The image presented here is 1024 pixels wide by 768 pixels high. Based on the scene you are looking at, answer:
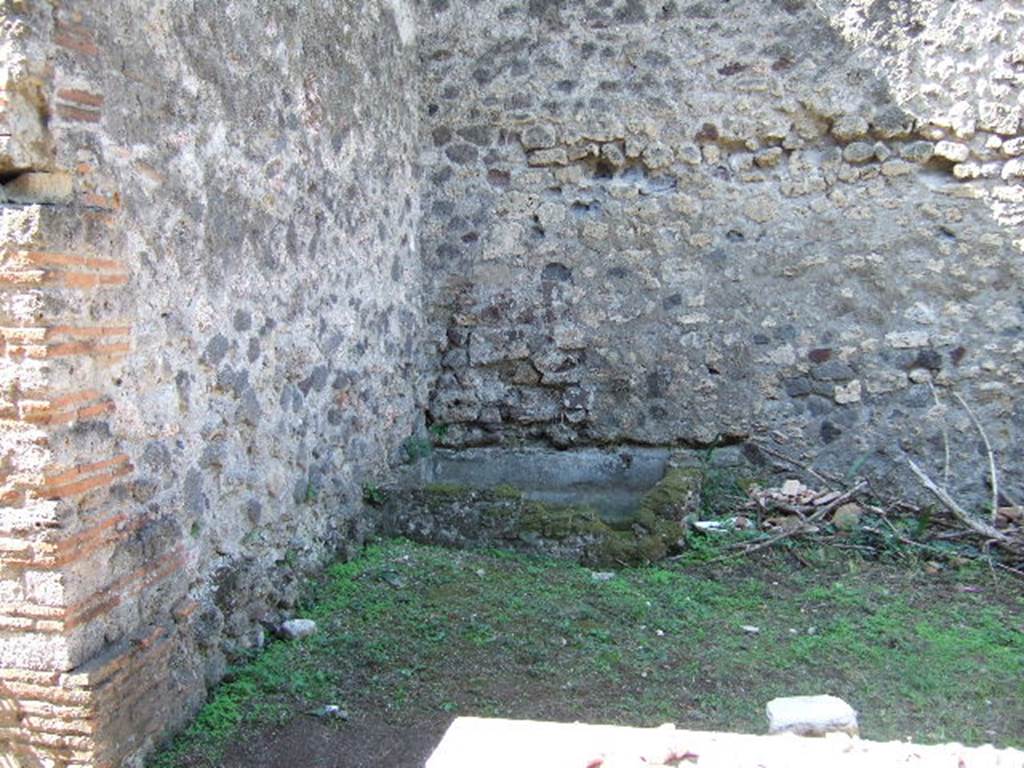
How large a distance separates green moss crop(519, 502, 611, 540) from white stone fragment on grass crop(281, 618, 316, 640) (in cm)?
134

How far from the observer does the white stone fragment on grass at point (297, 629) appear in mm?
3926

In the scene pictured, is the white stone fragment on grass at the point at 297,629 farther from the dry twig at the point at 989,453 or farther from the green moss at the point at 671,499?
the dry twig at the point at 989,453

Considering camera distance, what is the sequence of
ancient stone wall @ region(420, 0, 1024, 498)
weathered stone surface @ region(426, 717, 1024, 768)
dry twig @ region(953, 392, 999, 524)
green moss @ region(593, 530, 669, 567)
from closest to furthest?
weathered stone surface @ region(426, 717, 1024, 768)
green moss @ region(593, 530, 669, 567)
dry twig @ region(953, 392, 999, 524)
ancient stone wall @ region(420, 0, 1024, 498)

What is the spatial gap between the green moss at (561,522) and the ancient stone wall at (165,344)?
88cm

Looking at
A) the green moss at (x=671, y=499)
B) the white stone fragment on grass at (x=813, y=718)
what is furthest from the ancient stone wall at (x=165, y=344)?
the white stone fragment on grass at (x=813, y=718)

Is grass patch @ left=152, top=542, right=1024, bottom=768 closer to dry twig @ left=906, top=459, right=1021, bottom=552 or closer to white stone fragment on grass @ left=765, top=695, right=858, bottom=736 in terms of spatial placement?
dry twig @ left=906, top=459, right=1021, bottom=552

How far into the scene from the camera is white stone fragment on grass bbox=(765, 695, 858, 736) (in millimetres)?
2666

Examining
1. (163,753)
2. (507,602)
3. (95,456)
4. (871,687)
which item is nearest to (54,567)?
(95,456)

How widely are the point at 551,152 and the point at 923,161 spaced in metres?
2.16

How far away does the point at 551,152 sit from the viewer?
586 centimetres

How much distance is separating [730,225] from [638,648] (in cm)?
284

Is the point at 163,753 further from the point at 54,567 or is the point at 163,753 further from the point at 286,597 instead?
the point at 286,597

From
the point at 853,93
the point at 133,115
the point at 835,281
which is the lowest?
the point at 835,281

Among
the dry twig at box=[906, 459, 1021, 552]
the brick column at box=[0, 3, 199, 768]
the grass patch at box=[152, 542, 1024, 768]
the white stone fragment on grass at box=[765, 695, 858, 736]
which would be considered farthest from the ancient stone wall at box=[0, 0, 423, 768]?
the dry twig at box=[906, 459, 1021, 552]
